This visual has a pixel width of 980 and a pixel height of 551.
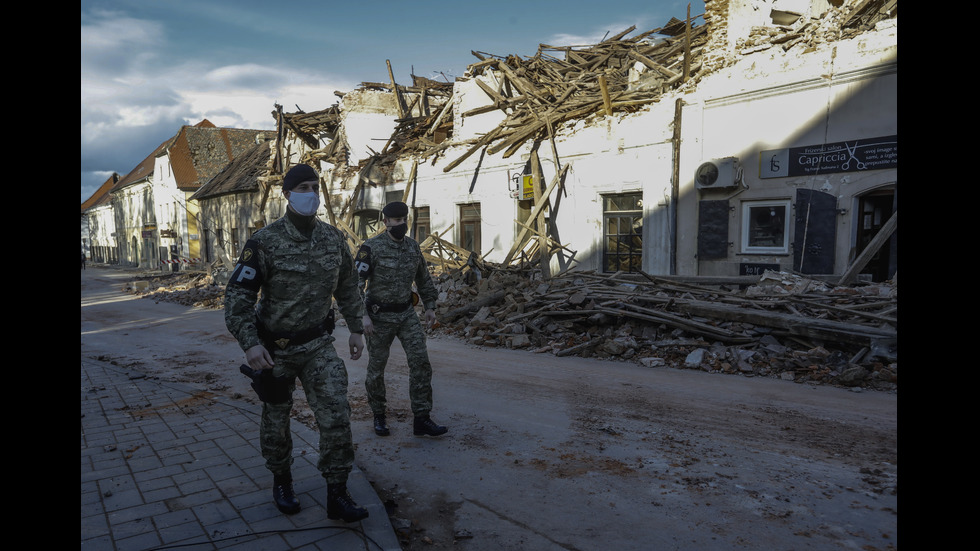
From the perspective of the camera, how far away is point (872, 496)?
11.6 ft

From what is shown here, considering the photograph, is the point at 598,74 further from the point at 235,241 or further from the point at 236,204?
the point at 235,241

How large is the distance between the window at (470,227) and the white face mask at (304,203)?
521 inches

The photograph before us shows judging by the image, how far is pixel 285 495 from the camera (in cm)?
348

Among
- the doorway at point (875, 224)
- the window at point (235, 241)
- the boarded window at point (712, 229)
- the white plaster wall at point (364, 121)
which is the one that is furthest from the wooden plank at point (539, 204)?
the window at point (235, 241)

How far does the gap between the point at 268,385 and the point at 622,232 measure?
11231mm

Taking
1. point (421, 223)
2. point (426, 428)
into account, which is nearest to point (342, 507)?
point (426, 428)

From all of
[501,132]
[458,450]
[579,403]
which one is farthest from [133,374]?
[501,132]

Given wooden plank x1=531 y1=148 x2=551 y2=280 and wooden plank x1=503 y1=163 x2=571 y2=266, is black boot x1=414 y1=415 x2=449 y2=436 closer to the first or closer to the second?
wooden plank x1=531 y1=148 x2=551 y2=280

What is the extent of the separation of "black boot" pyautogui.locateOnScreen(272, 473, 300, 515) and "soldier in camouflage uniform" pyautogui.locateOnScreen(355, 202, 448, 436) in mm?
1456

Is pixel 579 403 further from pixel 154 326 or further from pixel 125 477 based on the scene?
pixel 154 326

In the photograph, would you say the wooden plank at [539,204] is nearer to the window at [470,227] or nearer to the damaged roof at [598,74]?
the damaged roof at [598,74]

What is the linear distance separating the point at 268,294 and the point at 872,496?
395 centimetres

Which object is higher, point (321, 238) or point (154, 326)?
point (321, 238)

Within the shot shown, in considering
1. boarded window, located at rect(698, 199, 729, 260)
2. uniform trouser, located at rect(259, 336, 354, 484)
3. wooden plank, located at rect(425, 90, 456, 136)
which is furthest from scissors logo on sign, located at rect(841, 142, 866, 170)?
wooden plank, located at rect(425, 90, 456, 136)
